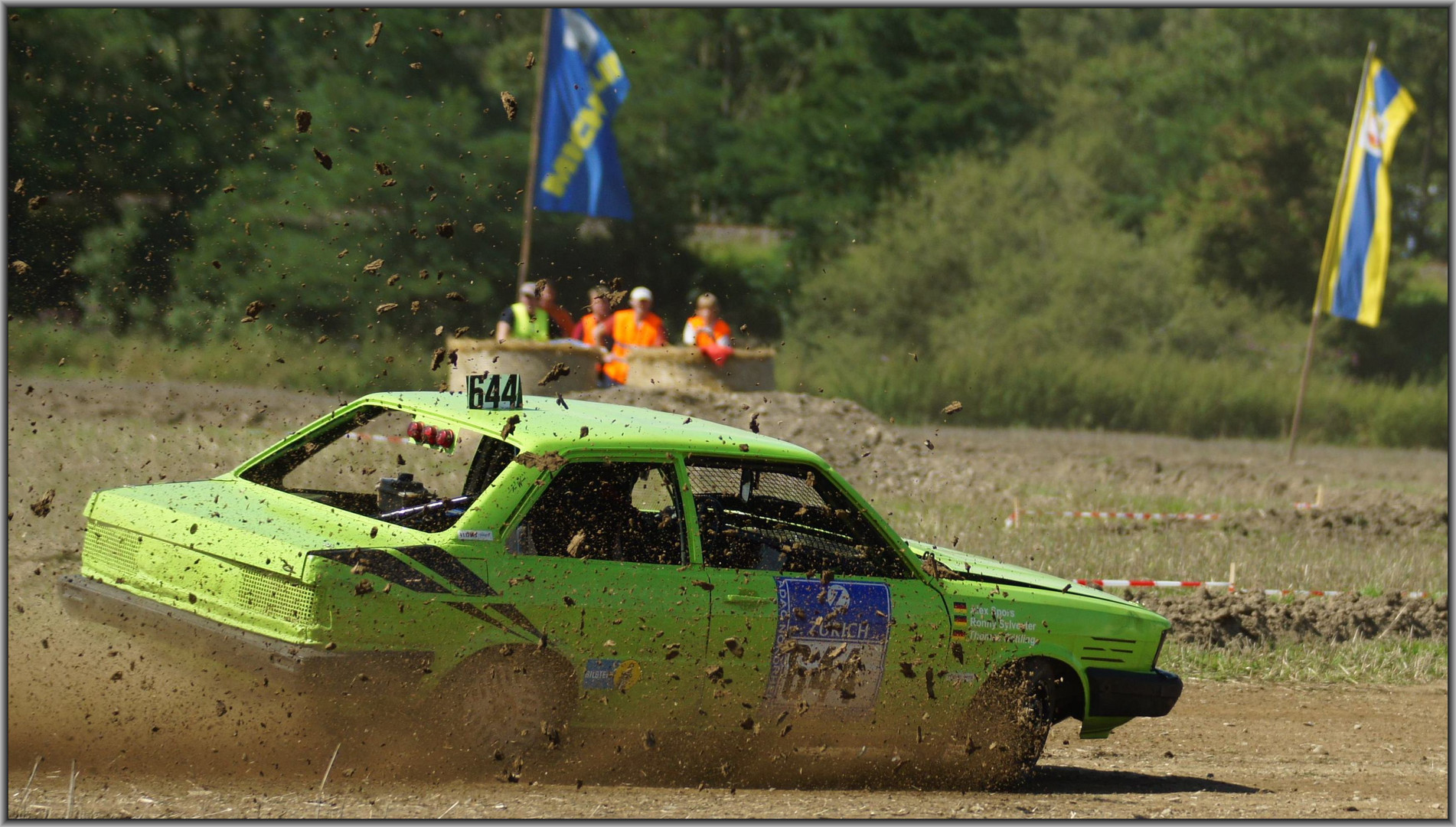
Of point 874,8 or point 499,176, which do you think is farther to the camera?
point 874,8

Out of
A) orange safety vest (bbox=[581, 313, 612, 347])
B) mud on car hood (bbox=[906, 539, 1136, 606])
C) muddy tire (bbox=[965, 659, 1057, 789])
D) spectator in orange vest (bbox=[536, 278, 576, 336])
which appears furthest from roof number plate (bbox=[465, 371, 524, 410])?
orange safety vest (bbox=[581, 313, 612, 347])

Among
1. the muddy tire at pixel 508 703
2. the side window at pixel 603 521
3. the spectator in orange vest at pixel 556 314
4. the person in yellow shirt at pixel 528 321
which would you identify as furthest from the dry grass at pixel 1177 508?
the person in yellow shirt at pixel 528 321

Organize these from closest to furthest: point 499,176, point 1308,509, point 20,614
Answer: point 20,614 → point 1308,509 → point 499,176

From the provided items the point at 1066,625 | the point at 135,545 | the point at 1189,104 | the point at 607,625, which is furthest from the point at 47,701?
the point at 1189,104

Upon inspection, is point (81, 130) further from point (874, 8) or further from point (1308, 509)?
point (874, 8)

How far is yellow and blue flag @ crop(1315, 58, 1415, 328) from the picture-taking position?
72.4 feet

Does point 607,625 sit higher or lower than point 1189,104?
lower

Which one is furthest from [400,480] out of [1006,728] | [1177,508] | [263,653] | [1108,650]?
[1177,508]

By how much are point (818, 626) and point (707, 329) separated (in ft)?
37.3

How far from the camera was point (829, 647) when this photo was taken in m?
6.14

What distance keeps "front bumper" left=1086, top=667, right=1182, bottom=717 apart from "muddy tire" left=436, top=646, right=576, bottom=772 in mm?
2332

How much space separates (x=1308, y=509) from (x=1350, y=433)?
18.7 metres

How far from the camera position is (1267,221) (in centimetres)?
4762

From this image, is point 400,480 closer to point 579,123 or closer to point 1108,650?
point 1108,650
